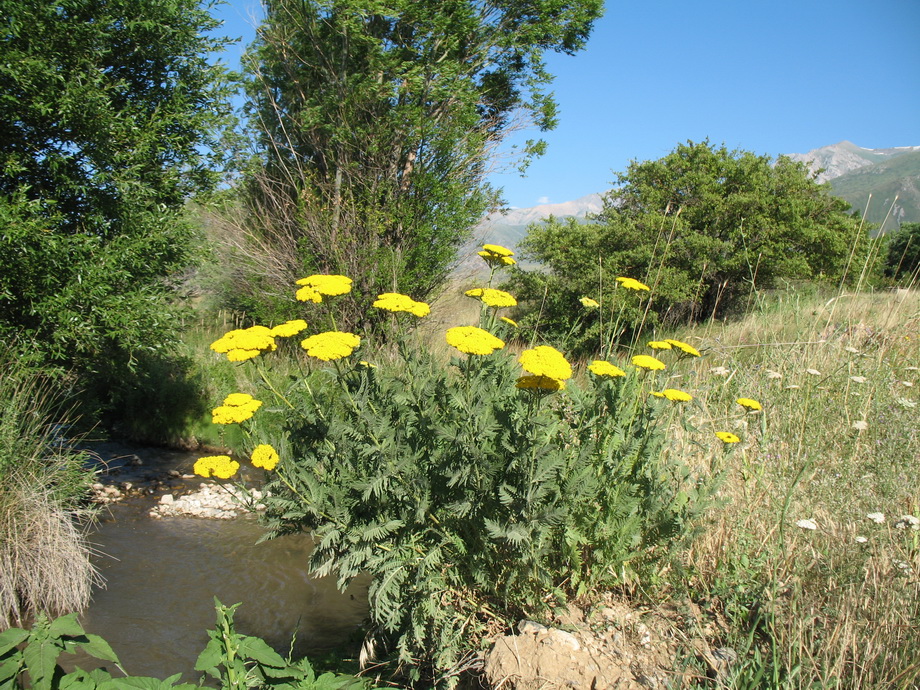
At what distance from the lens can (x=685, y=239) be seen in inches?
341

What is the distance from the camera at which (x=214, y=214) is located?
9.90 m

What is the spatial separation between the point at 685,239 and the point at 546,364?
299 inches

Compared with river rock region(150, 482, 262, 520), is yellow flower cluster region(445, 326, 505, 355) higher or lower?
higher

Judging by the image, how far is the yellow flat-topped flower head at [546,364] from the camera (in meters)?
1.95

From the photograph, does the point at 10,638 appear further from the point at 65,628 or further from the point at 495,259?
the point at 495,259

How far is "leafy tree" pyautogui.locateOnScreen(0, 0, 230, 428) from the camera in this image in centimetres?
427

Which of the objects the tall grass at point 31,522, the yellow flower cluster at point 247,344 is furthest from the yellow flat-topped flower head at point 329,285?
the tall grass at point 31,522

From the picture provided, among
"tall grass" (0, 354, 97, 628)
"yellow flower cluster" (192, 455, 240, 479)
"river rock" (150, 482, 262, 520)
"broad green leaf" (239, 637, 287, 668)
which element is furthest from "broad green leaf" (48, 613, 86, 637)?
"river rock" (150, 482, 262, 520)

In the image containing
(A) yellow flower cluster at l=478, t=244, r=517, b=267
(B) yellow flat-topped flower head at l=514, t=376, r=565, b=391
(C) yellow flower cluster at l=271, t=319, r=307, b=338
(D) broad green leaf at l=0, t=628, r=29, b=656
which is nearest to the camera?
(D) broad green leaf at l=0, t=628, r=29, b=656

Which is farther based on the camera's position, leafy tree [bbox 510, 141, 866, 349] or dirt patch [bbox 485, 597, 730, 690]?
leafy tree [bbox 510, 141, 866, 349]

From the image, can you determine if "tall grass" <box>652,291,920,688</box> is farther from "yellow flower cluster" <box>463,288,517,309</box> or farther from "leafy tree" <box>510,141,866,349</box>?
"leafy tree" <box>510,141,866,349</box>

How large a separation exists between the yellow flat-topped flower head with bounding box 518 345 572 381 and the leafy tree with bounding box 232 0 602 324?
647 centimetres

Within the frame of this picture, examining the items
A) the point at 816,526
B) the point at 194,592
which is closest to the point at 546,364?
the point at 816,526

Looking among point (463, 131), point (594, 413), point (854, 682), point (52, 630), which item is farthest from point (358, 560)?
point (463, 131)
